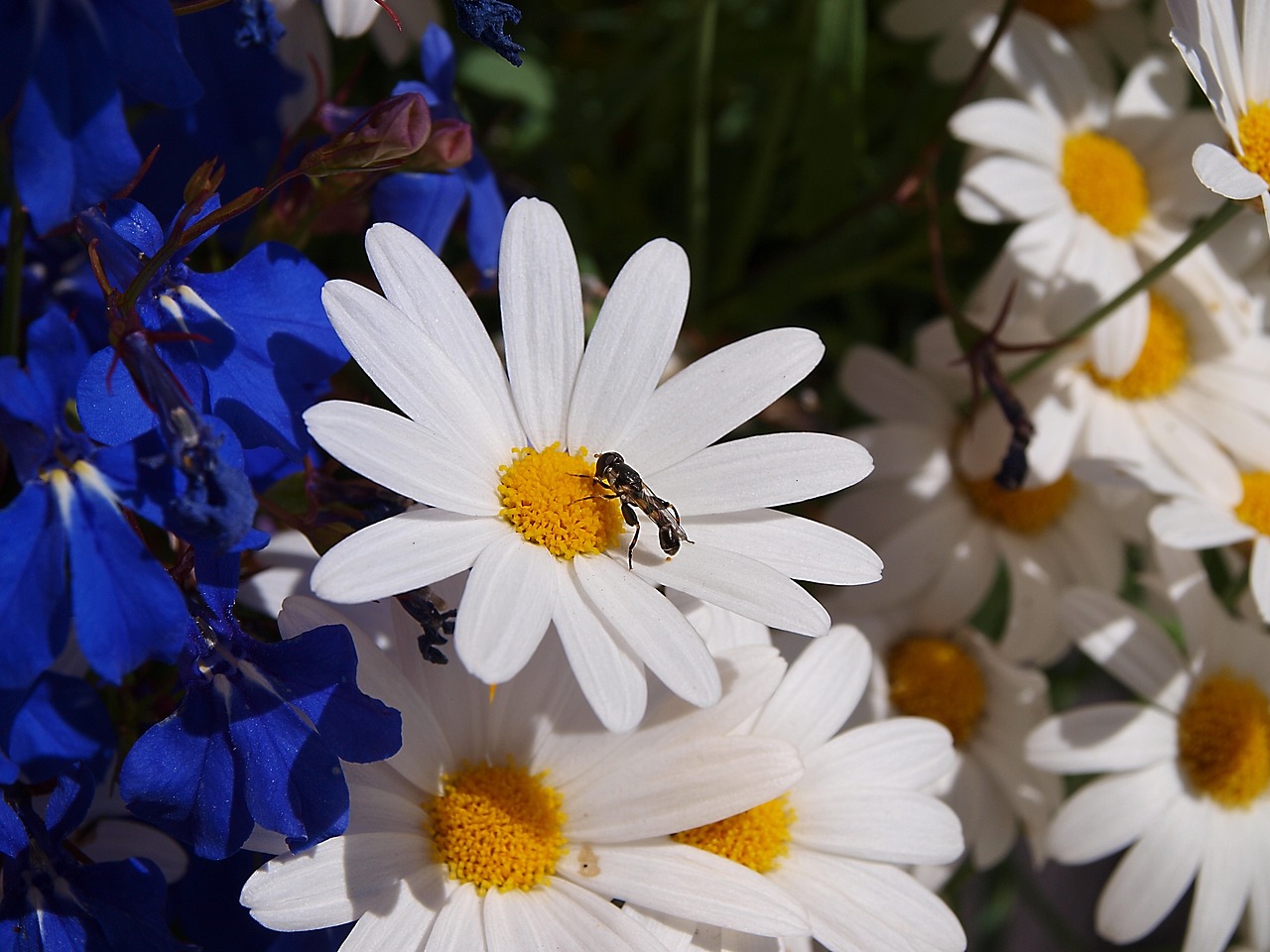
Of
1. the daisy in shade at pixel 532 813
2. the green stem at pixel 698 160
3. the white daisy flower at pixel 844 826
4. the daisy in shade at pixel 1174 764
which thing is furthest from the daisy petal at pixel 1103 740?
the green stem at pixel 698 160

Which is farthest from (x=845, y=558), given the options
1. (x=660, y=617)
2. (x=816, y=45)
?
(x=816, y=45)

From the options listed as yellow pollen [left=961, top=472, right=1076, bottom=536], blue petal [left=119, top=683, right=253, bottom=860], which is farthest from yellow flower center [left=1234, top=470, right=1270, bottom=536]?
blue petal [left=119, top=683, right=253, bottom=860]

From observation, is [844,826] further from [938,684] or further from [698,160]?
[698,160]

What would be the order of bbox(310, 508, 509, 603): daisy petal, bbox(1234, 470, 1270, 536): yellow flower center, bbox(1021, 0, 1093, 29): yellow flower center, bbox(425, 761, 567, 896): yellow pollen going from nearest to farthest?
bbox(310, 508, 509, 603): daisy petal, bbox(425, 761, 567, 896): yellow pollen, bbox(1234, 470, 1270, 536): yellow flower center, bbox(1021, 0, 1093, 29): yellow flower center

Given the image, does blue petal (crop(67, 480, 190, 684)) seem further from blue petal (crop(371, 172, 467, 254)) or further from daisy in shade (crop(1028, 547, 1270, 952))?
daisy in shade (crop(1028, 547, 1270, 952))

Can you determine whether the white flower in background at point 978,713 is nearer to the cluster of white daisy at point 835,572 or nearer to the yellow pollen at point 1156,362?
the cluster of white daisy at point 835,572

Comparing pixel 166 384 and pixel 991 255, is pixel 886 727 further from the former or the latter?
pixel 991 255
